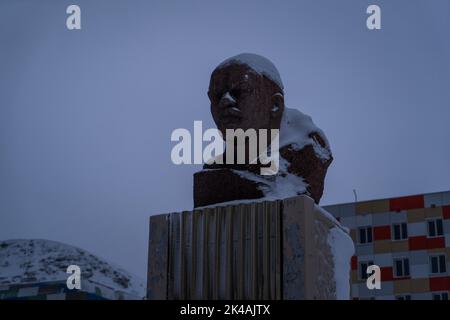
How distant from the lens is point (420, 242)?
2348cm

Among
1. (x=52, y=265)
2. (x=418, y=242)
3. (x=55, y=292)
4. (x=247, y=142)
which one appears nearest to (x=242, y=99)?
(x=247, y=142)

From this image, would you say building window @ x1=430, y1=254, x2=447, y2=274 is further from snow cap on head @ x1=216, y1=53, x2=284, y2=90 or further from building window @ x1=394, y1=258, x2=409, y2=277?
snow cap on head @ x1=216, y1=53, x2=284, y2=90

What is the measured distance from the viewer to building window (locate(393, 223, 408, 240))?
931 inches

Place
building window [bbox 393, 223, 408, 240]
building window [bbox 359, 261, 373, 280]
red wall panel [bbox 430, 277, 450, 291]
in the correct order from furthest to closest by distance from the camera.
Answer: building window [bbox 359, 261, 373, 280] < building window [bbox 393, 223, 408, 240] < red wall panel [bbox 430, 277, 450, 291]

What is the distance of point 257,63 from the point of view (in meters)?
6.54

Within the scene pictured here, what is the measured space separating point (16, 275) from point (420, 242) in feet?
45.0

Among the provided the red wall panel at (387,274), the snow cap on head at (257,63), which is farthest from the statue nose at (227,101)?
the red wall panel at (387,274)

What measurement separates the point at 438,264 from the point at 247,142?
60.0 ft

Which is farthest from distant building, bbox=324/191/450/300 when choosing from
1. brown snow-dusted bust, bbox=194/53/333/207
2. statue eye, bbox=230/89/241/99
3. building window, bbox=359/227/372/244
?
statue eye, bbox=230/89/241/99

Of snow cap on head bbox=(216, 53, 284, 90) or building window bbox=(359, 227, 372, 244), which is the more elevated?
building window bbox=(359, 227, 372, 244)

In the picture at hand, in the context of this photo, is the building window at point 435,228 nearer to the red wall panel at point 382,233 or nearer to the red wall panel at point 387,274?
the red wall panel at point 382,233
